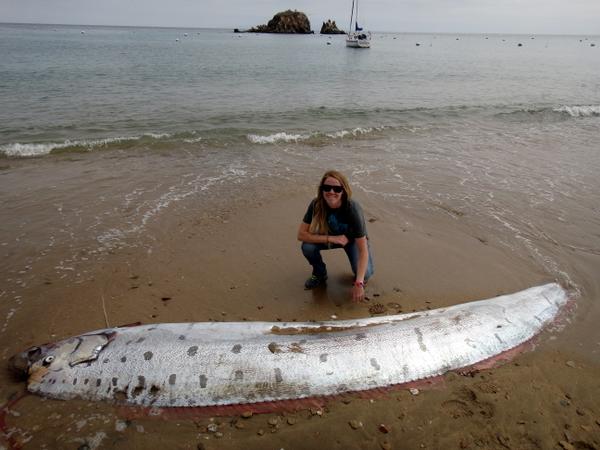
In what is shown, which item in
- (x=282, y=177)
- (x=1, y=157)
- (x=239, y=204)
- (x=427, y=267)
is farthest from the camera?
(x=1, y=157)

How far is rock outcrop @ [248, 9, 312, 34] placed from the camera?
12862cm

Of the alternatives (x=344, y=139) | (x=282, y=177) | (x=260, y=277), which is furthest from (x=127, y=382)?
(x=344, y=139)

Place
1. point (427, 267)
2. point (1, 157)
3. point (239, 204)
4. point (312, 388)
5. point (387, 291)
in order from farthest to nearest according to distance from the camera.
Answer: point (1, 157) < point (239, 204) < point (427, 267) < point (387, 291) < point (312, 388)

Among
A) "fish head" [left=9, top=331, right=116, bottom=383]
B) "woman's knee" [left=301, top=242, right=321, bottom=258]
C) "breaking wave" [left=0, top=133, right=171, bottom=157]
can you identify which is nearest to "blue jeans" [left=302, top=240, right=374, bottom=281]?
"woman's knee" [left=301, top=242, right=321, bottom=258]

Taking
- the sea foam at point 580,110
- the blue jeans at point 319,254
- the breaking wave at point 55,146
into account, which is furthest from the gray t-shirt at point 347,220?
the sea foam at point 580,110

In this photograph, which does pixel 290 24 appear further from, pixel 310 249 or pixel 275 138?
pixel 310 249

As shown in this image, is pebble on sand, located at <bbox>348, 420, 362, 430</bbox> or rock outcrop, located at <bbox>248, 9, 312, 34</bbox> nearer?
pebble on sand, located at <bbox>348, 420, 362, 430</bbox>

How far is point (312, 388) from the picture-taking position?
3.36m

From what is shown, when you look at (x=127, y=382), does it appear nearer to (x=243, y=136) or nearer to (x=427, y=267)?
(x=427, y=267)

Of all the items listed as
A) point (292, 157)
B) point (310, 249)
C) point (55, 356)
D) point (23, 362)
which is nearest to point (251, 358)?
point (310, 249)

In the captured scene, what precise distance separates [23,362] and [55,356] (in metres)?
0.30

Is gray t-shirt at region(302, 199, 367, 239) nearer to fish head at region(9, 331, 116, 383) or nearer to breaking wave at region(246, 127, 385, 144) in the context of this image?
fish head at region(9, 331, 116, 383)

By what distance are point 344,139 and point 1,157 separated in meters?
9.16

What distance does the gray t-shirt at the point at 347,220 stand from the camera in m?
4.24
